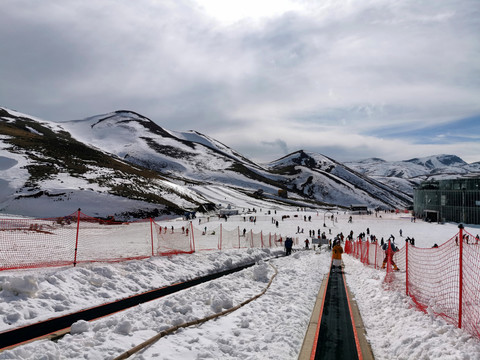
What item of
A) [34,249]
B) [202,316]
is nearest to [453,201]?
[34,249]

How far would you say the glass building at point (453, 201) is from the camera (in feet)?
253

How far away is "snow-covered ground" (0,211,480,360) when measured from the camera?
6262 millimetres

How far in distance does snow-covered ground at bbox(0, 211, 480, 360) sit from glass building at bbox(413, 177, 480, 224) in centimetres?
7887

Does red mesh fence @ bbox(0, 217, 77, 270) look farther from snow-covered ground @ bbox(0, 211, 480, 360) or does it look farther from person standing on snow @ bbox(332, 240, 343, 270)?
person standing on snow @ bbox(332, 240, 343, 270)

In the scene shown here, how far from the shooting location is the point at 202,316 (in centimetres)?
834

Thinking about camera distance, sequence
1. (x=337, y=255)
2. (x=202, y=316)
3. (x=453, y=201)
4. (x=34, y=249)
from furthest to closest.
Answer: (x=453, y=201), (x=34, y=249), (x=337, y=255), (x=202, y=316)

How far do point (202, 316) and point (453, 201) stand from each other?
92743 millimetres

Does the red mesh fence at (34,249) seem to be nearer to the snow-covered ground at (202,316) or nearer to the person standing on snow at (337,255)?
the snow-covered ground at (202,316)

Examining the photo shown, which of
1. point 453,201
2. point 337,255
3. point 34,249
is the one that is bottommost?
point 34,249

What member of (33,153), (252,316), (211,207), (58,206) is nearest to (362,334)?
(252,316)

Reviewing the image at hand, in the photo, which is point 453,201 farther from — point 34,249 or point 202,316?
point 202,316

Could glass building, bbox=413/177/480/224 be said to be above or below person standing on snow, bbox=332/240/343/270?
above

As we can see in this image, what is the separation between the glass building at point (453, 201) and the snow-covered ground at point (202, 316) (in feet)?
259

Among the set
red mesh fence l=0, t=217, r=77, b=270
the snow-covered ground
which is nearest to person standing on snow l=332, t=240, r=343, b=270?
the snow-covered ground
